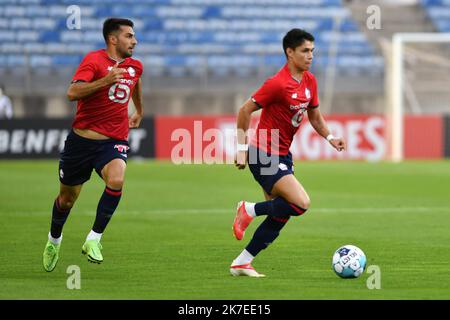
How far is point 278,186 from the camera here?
354 inches

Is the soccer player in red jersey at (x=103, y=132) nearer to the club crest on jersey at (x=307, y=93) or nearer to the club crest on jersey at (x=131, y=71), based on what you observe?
the club crest on jersey at (x=131, y=71)

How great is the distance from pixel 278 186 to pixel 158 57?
21.9 m

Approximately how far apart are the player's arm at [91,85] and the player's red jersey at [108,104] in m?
0.31

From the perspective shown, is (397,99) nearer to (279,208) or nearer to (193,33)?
(193,33)

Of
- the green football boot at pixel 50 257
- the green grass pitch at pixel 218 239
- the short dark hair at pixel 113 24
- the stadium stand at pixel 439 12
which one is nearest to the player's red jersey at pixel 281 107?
the green grass pitch at pixel 218 239

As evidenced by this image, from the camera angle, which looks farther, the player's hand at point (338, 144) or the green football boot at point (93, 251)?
the player's hand at point (338, 144)

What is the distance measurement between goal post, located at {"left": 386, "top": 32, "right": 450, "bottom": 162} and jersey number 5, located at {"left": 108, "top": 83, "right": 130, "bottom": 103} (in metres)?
18.6

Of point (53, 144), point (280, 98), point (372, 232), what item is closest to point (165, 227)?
point (372, 232)

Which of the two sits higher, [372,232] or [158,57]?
[158,57]

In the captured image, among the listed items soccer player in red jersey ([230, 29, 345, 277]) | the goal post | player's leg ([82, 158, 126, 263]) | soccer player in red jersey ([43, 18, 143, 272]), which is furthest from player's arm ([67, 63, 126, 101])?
the goal post

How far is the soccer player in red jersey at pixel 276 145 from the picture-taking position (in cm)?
893

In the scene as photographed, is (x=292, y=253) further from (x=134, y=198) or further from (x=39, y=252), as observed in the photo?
(x=134, y=198)

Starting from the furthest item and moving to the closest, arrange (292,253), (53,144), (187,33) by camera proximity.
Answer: (187,33) < (53,144) < (292,253)
